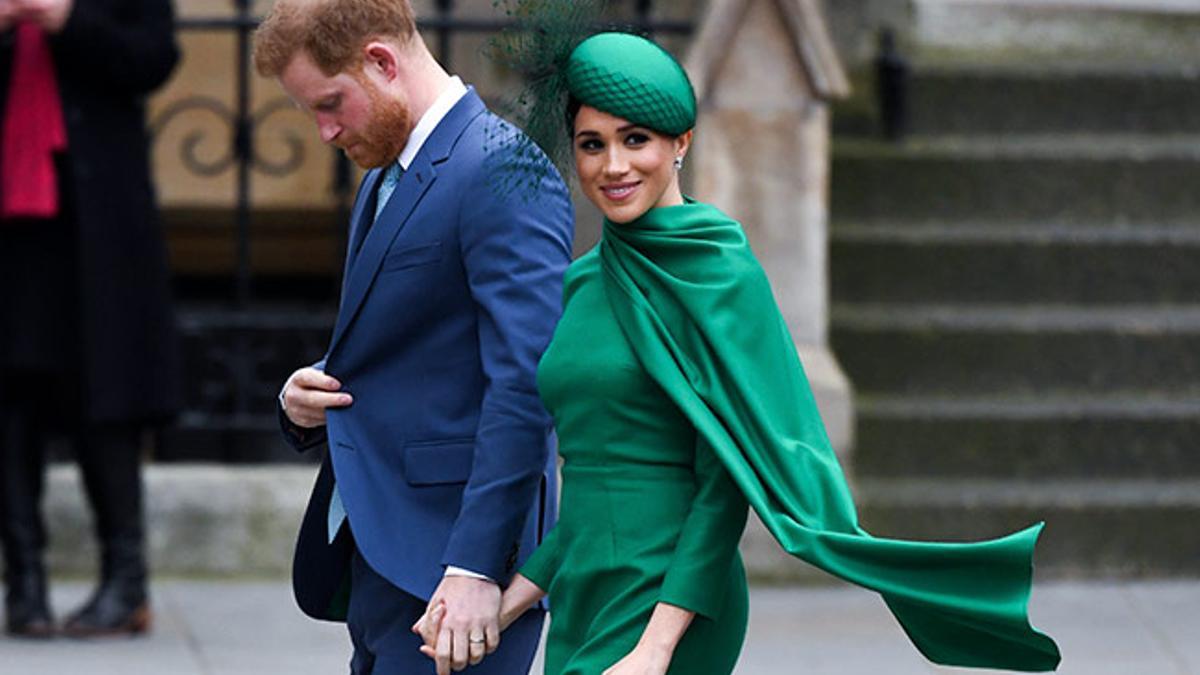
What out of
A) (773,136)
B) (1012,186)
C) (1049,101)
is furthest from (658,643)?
(1049,101)

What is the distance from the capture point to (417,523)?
374 cm

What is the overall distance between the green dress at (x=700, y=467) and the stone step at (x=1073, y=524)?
165 inches

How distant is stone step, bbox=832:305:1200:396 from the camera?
8016 mm

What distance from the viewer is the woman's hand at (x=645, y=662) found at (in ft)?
10.6

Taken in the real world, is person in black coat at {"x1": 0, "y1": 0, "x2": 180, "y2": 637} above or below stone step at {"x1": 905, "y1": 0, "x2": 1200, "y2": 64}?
below

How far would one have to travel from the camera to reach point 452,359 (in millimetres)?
3713

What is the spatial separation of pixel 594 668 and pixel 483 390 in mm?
541

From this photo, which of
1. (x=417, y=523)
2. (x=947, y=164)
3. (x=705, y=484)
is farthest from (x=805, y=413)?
(x=947, y=164)

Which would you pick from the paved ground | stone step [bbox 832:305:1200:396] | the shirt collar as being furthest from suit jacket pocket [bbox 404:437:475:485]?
stone step [bbox 832:305:1200:396]

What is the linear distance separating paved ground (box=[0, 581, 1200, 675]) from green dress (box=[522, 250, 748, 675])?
127 inches

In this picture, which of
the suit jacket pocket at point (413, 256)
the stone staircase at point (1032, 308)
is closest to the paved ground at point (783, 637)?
the stone staircase at point (1032, 308)

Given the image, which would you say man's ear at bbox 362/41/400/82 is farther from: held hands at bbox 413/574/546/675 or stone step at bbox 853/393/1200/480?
stone step at bbox 853/393/1200/480

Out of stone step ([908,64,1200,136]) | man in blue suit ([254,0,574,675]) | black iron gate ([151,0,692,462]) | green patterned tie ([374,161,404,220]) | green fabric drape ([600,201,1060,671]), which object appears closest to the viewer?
green fabric drape ([600,201,1060,671])

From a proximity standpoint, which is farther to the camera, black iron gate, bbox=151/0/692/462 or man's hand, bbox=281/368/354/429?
black iron gate, bbox=151/0/692/462
